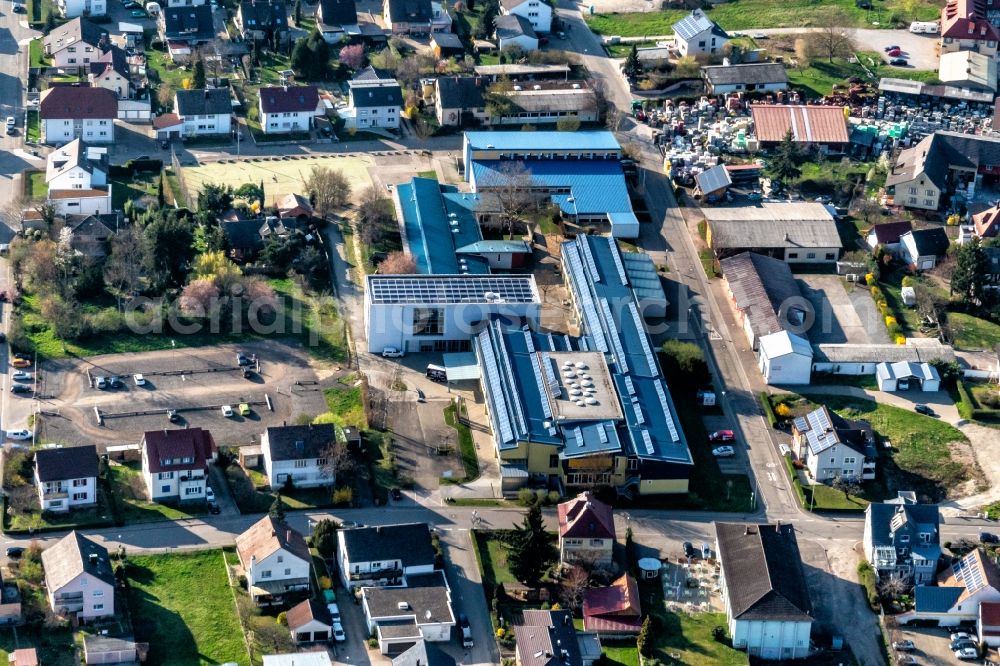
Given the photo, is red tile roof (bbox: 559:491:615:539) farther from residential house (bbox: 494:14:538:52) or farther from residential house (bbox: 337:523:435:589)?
residential house (bbox: 494:14:538:52)

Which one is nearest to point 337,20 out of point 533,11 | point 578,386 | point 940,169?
point 533,11

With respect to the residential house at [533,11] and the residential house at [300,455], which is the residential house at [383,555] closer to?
the residential house at [300,455]

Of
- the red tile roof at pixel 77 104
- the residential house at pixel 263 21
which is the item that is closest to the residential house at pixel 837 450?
the red tile roof at pixel 77 104

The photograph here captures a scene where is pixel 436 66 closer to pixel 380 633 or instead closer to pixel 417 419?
pixel 417 419

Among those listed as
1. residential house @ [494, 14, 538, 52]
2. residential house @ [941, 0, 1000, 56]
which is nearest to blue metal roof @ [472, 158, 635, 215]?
residential house @ [494, 14, 538, 52]

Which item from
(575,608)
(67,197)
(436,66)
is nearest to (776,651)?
(575,608)

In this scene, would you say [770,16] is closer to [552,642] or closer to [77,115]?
[77,115]
